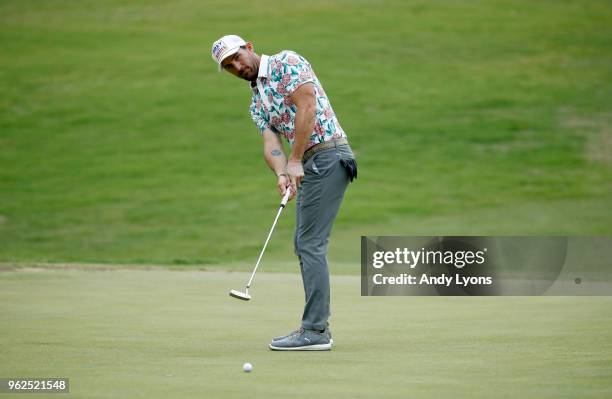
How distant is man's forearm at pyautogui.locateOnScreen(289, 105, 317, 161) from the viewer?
7.05 m

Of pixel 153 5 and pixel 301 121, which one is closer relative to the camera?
pixel 301 121

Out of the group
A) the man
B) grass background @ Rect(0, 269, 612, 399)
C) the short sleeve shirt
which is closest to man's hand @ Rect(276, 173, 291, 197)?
the man

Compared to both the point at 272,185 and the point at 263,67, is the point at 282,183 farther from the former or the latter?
the point at 272,185

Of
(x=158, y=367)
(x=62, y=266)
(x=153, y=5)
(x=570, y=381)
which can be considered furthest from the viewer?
(x=153, y=5)

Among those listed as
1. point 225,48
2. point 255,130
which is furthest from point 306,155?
point 255,130

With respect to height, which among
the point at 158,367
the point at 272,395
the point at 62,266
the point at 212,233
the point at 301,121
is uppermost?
the point at 212,233

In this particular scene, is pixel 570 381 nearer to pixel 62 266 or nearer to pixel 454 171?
pixel 62 266

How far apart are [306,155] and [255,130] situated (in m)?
24.3

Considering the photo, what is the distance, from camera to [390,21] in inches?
1602

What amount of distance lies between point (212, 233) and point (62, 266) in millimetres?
9319

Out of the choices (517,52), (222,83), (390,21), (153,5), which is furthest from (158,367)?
(153,5)

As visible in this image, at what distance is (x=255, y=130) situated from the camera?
31516 millimetres

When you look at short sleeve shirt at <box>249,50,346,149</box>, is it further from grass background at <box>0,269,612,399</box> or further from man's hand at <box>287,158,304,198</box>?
grass background at <box>0,269,612,399</box>

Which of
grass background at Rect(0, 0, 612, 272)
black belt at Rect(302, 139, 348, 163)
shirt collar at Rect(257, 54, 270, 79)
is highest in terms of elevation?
grass background at Rect(0, 0, 612, 272)
